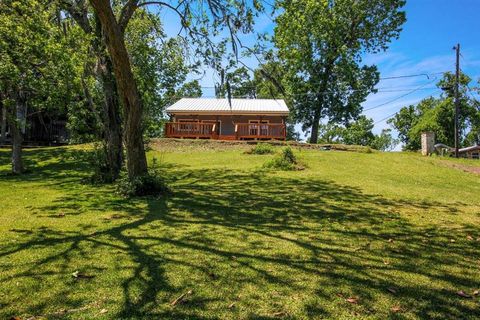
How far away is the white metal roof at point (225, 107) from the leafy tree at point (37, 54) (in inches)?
620

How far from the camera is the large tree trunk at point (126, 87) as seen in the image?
7.43m

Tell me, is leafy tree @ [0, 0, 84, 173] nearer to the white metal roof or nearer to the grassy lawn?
the grassy lawn

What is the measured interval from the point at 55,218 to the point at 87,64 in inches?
251

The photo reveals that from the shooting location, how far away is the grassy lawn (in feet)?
11.5

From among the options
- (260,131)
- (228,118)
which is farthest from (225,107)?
(260,131)

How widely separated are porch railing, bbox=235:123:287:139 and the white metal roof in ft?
6.50

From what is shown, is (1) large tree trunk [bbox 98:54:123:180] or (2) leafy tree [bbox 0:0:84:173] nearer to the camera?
(2) leafy tree [bbox 0:0:84:173]

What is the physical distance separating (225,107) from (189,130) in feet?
14.2

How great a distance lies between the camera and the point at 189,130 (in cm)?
2588

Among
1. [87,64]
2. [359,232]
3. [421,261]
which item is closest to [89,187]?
[87,64]

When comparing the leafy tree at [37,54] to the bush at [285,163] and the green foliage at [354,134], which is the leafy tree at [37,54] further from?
the green foliage at [354,134]

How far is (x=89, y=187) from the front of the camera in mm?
10711

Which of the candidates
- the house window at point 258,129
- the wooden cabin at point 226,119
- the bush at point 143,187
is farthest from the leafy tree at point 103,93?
the house window at point 258,129

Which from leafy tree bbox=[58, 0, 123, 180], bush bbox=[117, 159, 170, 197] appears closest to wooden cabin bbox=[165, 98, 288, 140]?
leafy tree bbox=[58, 0, 123, 180]
